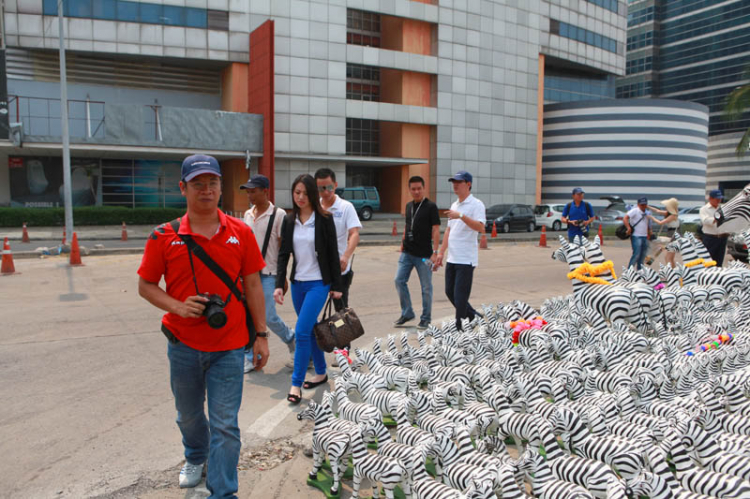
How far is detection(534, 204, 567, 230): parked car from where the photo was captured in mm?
28594

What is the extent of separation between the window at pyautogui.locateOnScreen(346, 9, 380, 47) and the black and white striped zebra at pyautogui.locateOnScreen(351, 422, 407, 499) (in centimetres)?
3427

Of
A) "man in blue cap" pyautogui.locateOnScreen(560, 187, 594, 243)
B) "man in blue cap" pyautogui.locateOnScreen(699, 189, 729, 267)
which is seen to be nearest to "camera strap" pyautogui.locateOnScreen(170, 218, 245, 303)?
"man in blue cap" pyautogui.locateOnScreen(699, 189, 729, 267)

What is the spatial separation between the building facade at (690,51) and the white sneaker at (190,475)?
6673cm

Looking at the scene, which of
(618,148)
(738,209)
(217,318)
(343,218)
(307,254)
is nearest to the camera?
(217,318)

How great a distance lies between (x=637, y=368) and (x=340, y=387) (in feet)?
7.17

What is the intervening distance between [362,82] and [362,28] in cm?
332

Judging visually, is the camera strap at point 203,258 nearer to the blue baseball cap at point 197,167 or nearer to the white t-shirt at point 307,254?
the blue baseball cap at point 197,167

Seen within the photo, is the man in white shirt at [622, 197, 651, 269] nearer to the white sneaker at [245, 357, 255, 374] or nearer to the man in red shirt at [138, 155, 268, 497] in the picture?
the white sneaker at [245, 357, 255, 374]

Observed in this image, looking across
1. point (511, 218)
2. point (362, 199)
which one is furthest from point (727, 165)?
point (362, 199)

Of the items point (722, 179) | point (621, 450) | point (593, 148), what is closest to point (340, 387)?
point (621, 450)

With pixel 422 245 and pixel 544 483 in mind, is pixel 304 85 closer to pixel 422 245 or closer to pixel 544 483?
pixel 422 245

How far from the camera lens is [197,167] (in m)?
2.87

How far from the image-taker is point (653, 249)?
1172cm

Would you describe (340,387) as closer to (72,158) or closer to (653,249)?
(653,249)
